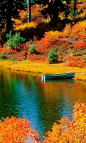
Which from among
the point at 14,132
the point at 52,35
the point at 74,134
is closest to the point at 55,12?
A: the point at 52,35

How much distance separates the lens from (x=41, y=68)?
211 feet

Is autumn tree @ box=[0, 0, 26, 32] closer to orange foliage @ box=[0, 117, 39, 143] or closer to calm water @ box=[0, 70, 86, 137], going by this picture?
calm water @ box=[0, 70, 86, 137]

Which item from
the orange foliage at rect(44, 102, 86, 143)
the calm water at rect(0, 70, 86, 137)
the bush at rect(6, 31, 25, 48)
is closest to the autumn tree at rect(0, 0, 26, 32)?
the bush at rect(6, 31, 25, 48)

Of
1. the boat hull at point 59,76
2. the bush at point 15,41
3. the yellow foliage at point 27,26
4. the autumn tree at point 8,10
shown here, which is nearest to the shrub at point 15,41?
the bush at point 15,41

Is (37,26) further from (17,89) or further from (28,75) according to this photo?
(17,89)

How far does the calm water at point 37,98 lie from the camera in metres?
35.6

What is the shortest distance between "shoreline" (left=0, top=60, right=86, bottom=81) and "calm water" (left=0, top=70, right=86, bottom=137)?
2.61 metres

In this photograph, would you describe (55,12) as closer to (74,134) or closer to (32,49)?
(32,49)

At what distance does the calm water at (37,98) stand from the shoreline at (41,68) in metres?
2.61

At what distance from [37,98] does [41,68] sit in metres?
20.4

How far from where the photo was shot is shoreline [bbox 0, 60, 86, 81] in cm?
5921

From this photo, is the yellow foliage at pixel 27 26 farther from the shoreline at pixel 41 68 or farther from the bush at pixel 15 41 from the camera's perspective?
the shoreline at pixel 41 68

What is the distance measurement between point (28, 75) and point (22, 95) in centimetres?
1571

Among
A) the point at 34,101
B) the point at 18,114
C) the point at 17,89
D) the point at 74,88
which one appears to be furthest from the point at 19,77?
the point at 18,114
